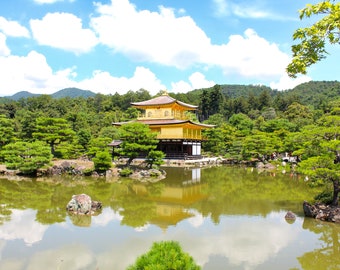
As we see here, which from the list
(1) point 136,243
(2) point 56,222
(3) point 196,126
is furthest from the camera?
(3) point 196,126

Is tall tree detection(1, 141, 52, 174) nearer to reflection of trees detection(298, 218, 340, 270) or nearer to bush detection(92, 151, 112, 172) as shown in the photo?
bush detection(92, 151, 112, 172)

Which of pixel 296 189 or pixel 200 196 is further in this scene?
pixel 296 189

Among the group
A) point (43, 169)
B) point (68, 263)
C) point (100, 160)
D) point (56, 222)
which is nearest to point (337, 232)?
point (68, 263)

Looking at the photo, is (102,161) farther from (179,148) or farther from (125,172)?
(179,148)

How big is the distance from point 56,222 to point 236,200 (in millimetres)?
6911

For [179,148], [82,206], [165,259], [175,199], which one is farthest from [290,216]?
[179,148]

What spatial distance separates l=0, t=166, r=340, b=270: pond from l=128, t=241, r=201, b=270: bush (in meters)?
3.07

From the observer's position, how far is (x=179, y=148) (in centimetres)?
2905

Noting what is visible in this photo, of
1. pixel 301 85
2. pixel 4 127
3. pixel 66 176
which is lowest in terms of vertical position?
pixel 66 176

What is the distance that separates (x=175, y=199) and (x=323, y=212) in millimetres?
5629

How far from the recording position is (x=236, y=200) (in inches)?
500

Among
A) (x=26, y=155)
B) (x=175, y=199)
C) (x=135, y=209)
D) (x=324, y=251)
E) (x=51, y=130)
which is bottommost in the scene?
(x=175, y=199)

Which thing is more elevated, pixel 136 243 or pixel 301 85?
pixel 301 85

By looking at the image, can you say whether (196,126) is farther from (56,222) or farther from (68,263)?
(68,263)
